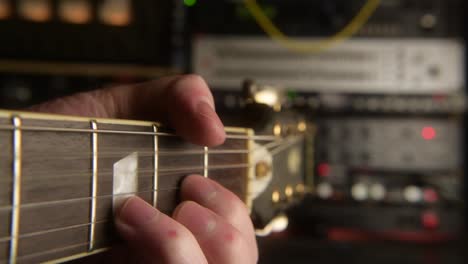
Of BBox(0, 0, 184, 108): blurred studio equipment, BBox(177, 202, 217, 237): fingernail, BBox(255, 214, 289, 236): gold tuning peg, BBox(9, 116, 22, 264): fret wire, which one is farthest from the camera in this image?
BBox(0, 0, 184, 108): blurred studio equipment

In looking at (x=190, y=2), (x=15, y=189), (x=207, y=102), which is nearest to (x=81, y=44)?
(x=190, y=2)

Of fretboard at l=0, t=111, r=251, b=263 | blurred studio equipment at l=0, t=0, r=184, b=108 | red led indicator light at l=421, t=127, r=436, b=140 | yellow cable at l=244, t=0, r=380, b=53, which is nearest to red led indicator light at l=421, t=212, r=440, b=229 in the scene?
red led indicator light at l=421, t=127, r=436, b=140

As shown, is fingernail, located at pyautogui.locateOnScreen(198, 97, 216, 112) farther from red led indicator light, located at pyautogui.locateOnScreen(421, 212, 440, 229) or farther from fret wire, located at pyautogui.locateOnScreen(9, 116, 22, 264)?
red led indicator light, located at pyautogui.locateOnScreen(421, 212, 440, 229)

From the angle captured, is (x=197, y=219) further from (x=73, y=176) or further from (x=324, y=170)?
(x=324, y=170)

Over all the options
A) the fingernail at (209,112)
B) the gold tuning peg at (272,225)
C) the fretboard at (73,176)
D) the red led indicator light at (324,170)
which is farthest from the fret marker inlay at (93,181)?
the red led indicator light at (324,170)

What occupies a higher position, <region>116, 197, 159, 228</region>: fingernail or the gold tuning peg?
<region>116, 197, 159, 228</region>: fingernail

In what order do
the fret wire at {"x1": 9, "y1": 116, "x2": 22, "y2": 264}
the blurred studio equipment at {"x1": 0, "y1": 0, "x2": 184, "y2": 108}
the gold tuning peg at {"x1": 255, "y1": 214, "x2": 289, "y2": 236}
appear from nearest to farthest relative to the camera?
the fret wire at {"x1": 9, "y1": 116, "x2": 22, "y2": 264}, the gold tuning peg at {"x1": 255, "y1": 214, "x2": 289, "y2": 236}, the blurred studio equipment at {"x1": 0, "y1": 0, "x2": 184, "y2": 108}

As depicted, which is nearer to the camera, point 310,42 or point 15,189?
point 15,189
